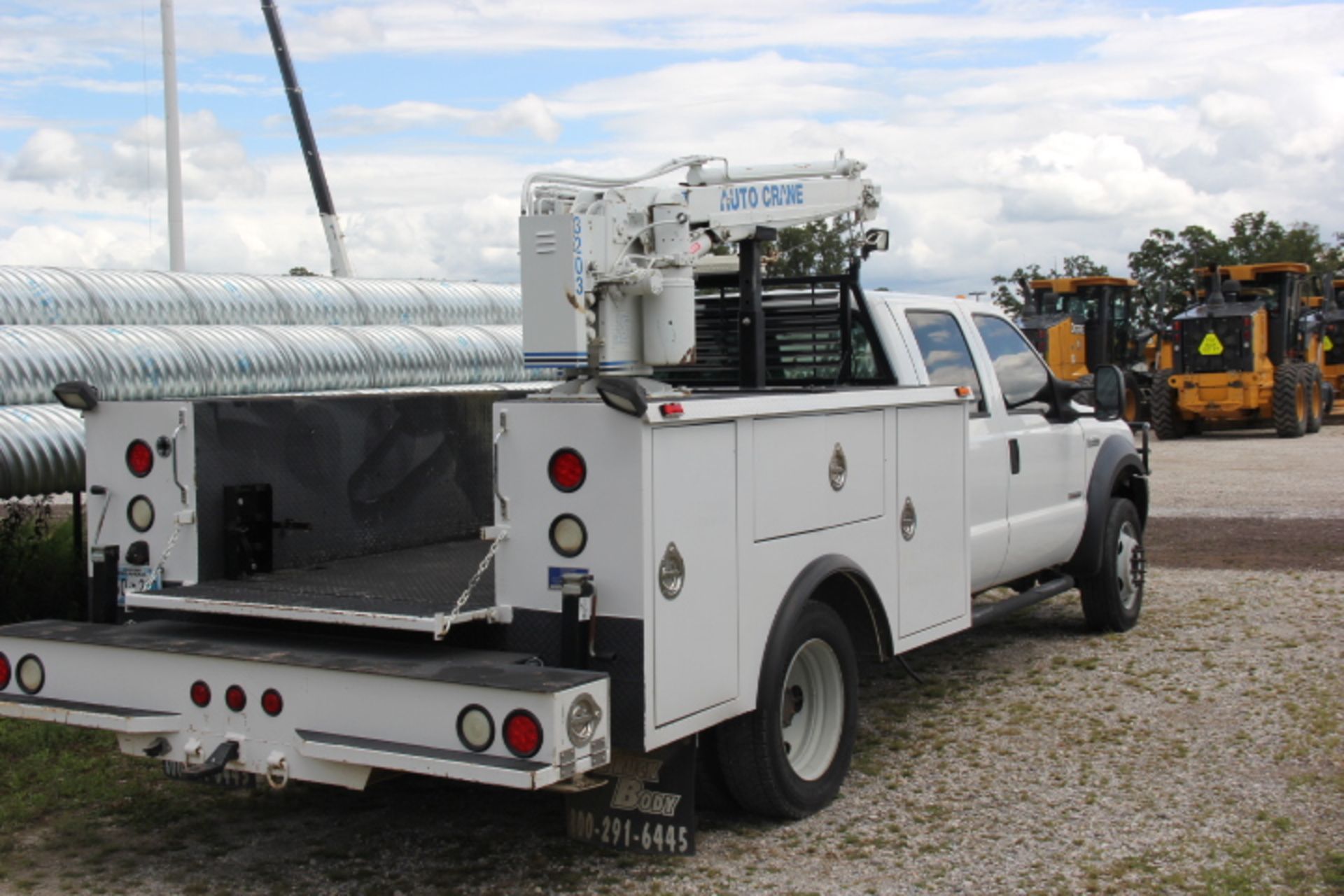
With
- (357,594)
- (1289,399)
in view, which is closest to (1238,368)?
(1289,399)

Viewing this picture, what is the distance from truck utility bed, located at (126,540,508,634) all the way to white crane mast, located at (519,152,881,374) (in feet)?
6.78

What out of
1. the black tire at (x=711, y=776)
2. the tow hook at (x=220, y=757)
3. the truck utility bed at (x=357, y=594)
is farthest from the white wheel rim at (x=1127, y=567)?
the tow hook at (x=220, y=757)

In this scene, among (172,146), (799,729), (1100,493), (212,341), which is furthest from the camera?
(172,146)

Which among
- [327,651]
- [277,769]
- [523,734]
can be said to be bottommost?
[277,769]

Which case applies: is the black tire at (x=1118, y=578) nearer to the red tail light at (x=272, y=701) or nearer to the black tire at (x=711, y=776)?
the black tire at (x=711, y=776)

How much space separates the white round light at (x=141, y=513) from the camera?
17.8ft

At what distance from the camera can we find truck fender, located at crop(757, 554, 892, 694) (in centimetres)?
502

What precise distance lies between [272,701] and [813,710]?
2079 millimetres

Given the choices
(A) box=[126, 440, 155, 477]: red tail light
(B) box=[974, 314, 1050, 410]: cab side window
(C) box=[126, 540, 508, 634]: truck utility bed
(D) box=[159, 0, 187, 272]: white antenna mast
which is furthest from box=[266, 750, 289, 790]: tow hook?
(D) box=[159, 0, 187, 272]: white antenna mast

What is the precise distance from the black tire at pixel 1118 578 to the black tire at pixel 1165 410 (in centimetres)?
1771

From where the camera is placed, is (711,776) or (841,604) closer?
(711,776)

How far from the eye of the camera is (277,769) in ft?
14.7

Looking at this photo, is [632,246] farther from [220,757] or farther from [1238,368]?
[1238,368]

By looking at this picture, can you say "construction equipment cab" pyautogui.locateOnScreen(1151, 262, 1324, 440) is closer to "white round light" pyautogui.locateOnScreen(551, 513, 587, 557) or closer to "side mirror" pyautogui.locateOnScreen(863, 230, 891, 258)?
"side mirror" pyautogui.locateOnScreen(863, 230, 891, 258)
